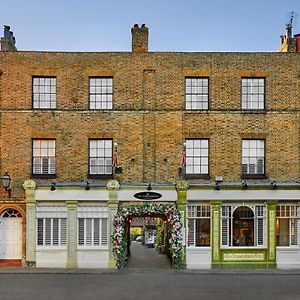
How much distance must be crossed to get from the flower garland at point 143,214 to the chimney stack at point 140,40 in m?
7.08

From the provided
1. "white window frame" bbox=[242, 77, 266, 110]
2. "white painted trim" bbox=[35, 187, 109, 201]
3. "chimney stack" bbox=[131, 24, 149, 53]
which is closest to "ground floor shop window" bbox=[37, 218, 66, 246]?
"white painted trim" bbox=[35, 187, 109, 201]

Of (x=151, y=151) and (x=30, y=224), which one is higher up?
(x=151, y=151)

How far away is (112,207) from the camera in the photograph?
899 inches

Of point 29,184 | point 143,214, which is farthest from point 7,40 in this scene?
point 143,214

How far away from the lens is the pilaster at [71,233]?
22703mm

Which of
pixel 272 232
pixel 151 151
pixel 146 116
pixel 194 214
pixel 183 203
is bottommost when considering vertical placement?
pixel 272 232

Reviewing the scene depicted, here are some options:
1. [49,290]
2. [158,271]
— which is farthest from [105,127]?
[49,290]

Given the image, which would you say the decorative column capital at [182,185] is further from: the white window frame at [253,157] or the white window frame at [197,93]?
the white window frame at [197,93]

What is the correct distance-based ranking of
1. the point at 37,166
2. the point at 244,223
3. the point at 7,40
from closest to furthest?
the point at 244,223, the point at 37,166, the point at 7,40

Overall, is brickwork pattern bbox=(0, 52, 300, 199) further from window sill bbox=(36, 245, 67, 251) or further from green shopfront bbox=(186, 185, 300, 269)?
window sill bbox=(36, 245, 67, 251)

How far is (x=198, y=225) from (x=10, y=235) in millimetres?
8490

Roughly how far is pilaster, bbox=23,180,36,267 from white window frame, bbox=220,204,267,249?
8300 millimetres

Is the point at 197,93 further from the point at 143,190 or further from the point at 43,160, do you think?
the point at 43,160

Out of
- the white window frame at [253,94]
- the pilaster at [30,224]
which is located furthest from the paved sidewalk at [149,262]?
the white window frame at [253,94]
